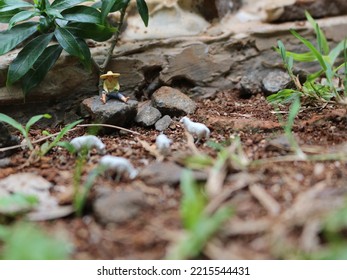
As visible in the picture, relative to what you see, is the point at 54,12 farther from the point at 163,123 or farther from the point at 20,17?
the point at 163,123

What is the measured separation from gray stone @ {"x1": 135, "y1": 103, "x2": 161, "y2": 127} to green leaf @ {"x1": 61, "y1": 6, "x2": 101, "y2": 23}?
0.52 m

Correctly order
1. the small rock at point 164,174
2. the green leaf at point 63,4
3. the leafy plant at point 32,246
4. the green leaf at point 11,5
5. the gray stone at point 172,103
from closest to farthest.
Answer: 1. the leafy plant at point 32,246
2. the small rock at point 164,174
3. the green leaf at point 11,5
4. the green leaf at point 63,4
5. the gray stone at point 172,103

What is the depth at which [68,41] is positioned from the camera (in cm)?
193

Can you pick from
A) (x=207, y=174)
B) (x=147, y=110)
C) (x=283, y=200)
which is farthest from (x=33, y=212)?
(x=147, y=110)

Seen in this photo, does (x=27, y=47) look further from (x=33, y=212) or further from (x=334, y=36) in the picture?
(x=334, y=36)

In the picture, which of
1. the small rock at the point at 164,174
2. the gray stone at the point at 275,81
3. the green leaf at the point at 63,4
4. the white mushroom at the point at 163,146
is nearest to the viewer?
the small rock at the point at 164,174

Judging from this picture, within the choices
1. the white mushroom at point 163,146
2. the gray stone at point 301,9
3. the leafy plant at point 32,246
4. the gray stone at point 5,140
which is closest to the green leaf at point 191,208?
the leafy plant at point 32,246

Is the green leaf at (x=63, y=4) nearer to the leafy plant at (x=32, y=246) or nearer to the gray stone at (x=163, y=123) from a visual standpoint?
the gray stone at (x=163, y=123)

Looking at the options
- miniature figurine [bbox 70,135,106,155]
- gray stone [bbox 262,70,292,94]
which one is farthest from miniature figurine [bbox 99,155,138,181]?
gray stone [bbox 262,70,292,94]

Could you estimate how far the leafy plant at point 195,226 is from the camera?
0.93 meters

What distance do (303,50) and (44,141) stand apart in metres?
1.78

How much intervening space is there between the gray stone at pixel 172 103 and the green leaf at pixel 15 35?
28.9 inches

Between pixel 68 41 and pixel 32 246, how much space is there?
1.26 metres

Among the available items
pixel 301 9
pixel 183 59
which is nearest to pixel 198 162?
pixel 183 59
